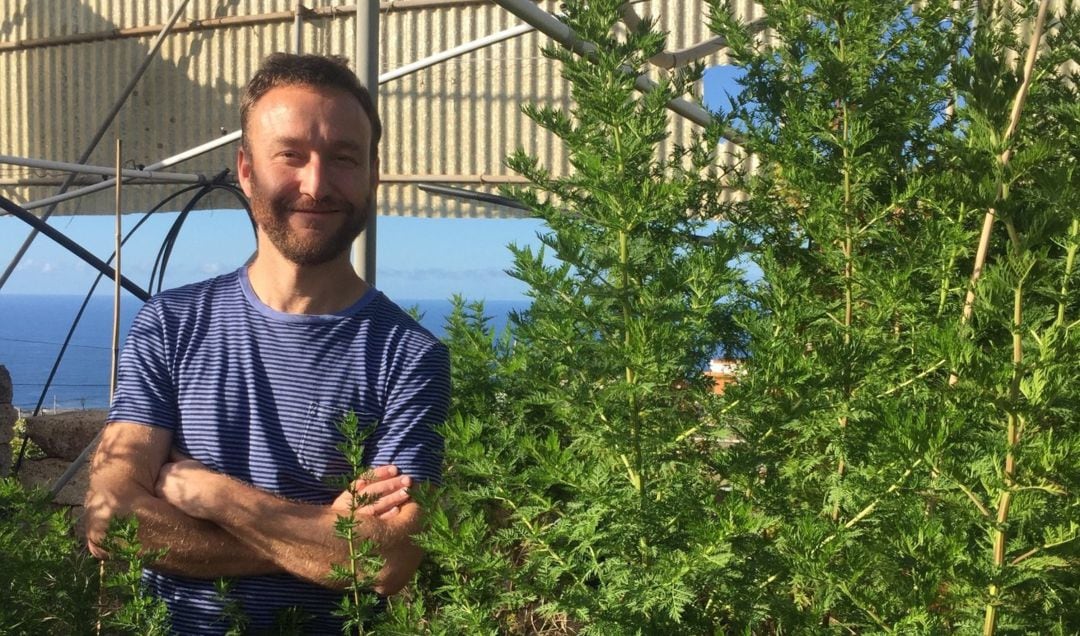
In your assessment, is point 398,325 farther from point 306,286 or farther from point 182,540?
point 182,540

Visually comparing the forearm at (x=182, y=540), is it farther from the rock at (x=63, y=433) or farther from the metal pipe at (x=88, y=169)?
the rock at (x=63, y=433)

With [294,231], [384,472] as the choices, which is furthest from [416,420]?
[294,231]

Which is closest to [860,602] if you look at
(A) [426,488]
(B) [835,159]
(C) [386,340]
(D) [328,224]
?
(A) [426,488]

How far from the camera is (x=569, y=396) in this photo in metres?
1.56

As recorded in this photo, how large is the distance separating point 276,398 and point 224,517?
26 cm

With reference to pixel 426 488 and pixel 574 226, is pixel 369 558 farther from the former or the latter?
pixel 574 226

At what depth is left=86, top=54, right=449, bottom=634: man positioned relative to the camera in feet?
6.59

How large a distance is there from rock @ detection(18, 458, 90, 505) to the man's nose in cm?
378

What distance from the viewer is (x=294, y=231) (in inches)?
84.3

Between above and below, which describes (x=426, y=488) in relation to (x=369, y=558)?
above

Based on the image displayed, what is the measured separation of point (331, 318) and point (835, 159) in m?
1.03

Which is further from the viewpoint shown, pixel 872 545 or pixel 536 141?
pixel 536 141

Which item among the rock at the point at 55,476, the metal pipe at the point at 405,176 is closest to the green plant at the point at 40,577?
the metal pipe at the point at 405,176

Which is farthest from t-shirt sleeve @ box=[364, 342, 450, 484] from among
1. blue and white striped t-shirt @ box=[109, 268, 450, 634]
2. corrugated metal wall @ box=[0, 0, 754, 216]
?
corrugated metal wall @ box=[0, 0, 754, 216]
